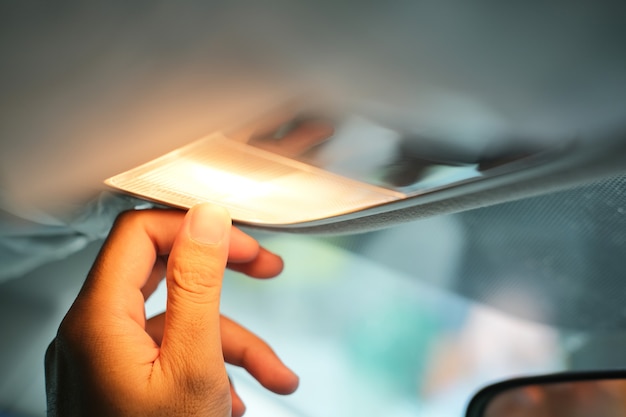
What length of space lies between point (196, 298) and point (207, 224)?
74 millimetres

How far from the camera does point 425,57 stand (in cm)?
27

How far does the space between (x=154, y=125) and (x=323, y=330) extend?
2.35 ft

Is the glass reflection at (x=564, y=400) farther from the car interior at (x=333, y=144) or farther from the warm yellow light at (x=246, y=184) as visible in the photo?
the warm yellow light at (x=246, y=184)

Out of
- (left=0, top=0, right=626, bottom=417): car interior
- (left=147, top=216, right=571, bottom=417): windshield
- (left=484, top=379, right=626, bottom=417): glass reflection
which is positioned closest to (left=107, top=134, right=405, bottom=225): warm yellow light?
(left=0, top=0, right=626, bottom=417): car interior

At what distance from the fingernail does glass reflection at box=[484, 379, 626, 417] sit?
0.71 meters

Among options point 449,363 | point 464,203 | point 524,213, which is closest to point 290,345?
point 449,363

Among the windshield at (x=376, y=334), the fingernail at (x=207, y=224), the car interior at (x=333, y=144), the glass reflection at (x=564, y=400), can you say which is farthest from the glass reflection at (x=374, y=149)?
the glass reflection at (x=564, y=400)

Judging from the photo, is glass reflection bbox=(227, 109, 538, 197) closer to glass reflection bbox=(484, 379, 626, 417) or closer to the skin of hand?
the skin of hand

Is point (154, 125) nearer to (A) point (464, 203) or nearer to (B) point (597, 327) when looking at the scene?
(A) point (464, 203)

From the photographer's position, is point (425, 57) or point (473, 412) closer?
point (425, 57)

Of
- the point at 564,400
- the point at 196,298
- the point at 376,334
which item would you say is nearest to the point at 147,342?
the point at 196,298

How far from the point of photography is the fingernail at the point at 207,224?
520mm

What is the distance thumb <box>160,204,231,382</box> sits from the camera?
20.0 inches

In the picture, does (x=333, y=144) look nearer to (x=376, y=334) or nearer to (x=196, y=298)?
(x=196, y=298)
